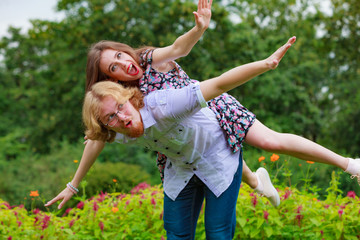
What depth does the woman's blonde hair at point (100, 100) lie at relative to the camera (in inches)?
79.6

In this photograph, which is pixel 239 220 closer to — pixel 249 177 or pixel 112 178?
pixel 249 177

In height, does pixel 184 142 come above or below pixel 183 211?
above

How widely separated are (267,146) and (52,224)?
189 centimetres

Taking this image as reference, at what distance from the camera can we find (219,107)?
228 centimetres

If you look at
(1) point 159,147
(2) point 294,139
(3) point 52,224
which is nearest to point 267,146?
(2) point 294,139

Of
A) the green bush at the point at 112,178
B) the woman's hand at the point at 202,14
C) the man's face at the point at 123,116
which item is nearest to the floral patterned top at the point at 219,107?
the man's face at the point at 123,116

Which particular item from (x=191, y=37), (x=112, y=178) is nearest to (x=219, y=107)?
(x=191, y=37)

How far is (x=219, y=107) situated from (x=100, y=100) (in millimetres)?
691

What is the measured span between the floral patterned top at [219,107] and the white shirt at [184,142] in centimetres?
5

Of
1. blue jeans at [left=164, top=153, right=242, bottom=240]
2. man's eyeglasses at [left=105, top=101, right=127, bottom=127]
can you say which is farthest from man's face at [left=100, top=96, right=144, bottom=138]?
blue jeans at [left=164, top=153, right=242, bottom=240]

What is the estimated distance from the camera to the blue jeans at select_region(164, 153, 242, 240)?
226 centimetres

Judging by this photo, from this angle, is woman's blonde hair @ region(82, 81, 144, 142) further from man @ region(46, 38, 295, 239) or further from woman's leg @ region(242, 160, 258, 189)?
woman's leg @ region(242, 160, 258, 189)

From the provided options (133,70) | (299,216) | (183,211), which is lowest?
(299,216)

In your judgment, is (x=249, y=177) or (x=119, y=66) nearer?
(x=119, y=66)
